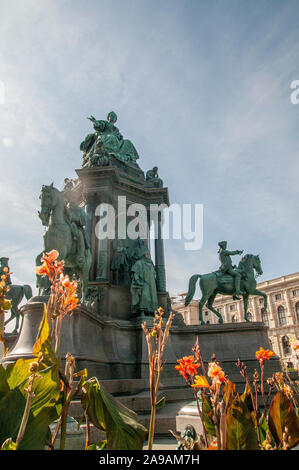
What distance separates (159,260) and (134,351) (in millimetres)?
5234

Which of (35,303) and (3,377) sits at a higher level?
(35,303)

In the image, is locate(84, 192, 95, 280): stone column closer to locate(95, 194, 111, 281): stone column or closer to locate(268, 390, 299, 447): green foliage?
locate(95, 194, 111, 281): stone column

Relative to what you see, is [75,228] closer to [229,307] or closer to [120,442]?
[120,442]

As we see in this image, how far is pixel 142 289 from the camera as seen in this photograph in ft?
39.3

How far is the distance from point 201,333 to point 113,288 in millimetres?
3705

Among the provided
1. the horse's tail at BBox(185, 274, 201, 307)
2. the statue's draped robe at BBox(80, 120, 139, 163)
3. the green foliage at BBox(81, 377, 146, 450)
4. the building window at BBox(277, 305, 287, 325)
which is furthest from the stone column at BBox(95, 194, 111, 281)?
the building window at BBox(277, 305, 287, 325)

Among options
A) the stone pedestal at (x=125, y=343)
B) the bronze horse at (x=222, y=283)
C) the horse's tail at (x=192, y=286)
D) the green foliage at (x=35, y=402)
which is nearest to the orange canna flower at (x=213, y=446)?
the green foliage at (x=35, y=402)

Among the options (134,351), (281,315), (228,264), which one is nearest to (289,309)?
(281,315)

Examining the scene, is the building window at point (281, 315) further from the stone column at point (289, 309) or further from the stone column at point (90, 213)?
the stone column at point (90, 213)

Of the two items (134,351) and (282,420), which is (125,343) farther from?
(282,420)

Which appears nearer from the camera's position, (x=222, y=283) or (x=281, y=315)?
(x=222, y=283)

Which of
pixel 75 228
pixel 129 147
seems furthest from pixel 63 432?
pixel 129 147

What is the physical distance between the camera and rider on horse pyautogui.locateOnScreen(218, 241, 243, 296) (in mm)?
14189

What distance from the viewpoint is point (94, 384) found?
125 centimetres
